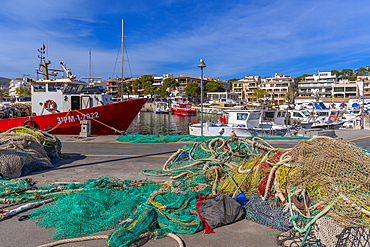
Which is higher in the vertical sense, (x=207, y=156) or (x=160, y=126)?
(x=207, y=156)

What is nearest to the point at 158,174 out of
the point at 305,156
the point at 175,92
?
the point at 305,156

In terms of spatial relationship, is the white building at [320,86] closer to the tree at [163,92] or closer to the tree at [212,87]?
the tree at [212,87]

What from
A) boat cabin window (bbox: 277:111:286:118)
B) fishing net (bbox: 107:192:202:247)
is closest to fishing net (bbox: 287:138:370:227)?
fishing net (bbox: 107:192:202:247)

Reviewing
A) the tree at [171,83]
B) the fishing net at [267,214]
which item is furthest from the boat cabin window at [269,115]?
the tree at [171,83]

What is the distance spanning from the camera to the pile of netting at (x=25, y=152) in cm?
538

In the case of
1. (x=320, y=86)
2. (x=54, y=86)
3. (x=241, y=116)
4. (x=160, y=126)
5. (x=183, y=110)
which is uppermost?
(x=320, y=86)

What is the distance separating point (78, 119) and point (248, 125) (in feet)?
38.6

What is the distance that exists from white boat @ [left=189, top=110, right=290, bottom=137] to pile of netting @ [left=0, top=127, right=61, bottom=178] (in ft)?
39.2

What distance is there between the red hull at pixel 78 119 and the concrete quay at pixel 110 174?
351 cm

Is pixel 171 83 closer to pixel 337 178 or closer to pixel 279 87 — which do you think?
pixel 279 87

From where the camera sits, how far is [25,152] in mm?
6039

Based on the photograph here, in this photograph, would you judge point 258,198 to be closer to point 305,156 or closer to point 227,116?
point 305,156

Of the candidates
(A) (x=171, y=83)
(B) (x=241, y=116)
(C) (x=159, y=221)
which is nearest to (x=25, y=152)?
(C) (x=159, y=221)

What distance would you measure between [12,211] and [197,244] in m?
2.95
